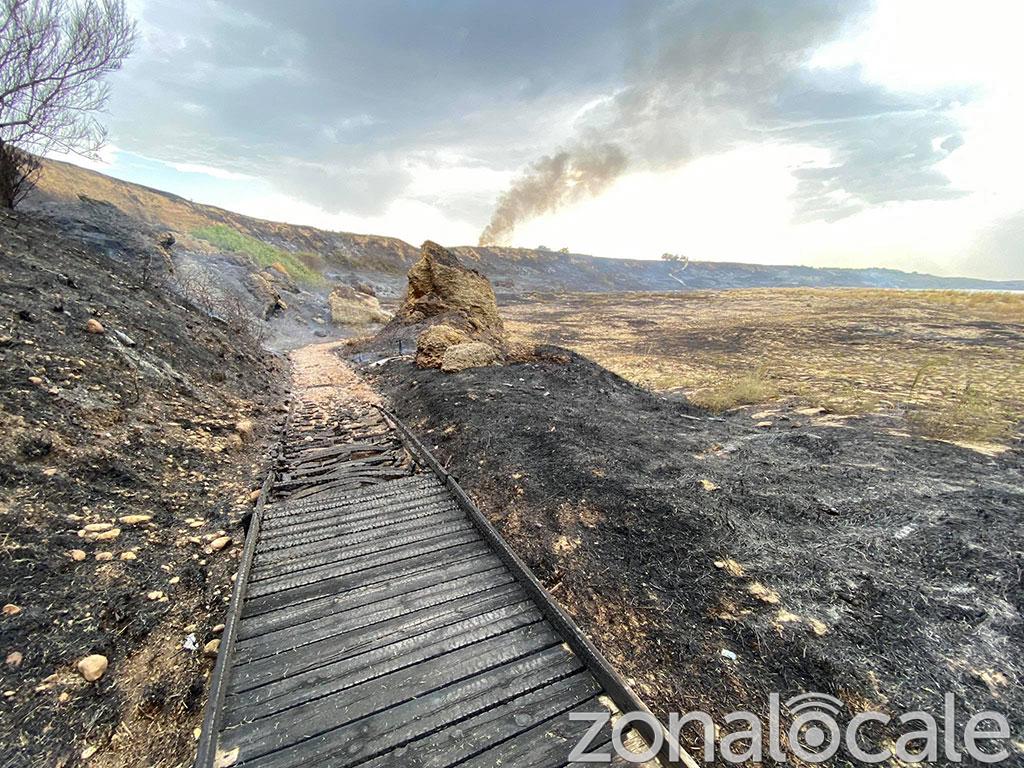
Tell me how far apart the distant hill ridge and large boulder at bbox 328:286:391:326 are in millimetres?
12619

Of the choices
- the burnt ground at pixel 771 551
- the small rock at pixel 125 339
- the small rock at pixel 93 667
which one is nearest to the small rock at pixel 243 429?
the small rock at pixel 125 339

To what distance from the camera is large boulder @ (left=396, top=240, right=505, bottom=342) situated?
58.3ft

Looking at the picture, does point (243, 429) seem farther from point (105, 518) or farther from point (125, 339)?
point (105, 518)

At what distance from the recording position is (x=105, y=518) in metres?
4.25

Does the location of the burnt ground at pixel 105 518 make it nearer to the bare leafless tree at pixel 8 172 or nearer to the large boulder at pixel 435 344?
the bare leafless tree at pixel 8 172

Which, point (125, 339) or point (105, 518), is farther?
point (125, 339)

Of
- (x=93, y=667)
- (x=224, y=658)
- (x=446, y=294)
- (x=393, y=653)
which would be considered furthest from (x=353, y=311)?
(x=393, y=653)

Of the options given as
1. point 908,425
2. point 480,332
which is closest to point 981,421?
point 908,425

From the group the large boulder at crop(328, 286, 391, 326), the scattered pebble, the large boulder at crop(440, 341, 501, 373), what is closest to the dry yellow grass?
the large boulder at crop(440, 341, 501, 373)

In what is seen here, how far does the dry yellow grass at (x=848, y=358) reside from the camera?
30.4 feet

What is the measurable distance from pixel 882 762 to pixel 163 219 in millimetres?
60773

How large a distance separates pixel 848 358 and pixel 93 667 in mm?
20383

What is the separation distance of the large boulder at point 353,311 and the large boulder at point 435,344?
61.2 ft

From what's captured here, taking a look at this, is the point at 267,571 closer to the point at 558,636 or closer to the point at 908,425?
the point at 558,636
